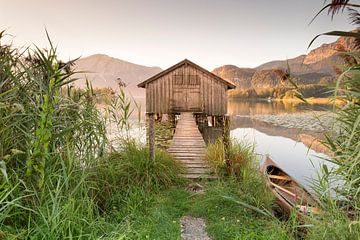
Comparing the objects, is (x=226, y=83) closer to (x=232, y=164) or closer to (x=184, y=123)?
(x=184, y=123)

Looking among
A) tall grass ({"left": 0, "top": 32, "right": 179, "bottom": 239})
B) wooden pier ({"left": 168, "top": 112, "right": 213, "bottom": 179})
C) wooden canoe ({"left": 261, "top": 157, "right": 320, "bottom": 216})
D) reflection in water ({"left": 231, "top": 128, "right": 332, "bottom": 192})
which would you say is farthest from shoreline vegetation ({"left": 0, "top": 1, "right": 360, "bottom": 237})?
reflection in water ({"left": 231, "top": 128, "right": 332, "bottom": 192})

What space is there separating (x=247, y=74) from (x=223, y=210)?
555ft

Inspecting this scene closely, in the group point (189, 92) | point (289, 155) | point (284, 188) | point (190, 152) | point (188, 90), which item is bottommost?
point (289, 155)

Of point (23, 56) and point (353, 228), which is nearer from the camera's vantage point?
point (353, 228)

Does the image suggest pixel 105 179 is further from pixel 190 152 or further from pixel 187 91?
pixel 187 91

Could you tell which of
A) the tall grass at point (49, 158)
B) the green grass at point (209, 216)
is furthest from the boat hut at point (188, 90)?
the tall grass at point (49, 158)

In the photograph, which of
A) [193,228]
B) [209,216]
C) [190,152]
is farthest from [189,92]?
[193,228]

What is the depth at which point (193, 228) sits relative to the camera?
3.58m

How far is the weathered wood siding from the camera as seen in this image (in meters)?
16.5

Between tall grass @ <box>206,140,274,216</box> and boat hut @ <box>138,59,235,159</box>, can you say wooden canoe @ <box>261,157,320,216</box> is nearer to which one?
tall grass @ <box>206,140,274,216</box>

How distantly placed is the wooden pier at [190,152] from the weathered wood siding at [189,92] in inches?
169

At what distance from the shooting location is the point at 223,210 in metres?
4.05

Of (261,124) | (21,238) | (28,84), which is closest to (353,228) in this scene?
(21,238)

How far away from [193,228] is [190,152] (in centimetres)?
422
